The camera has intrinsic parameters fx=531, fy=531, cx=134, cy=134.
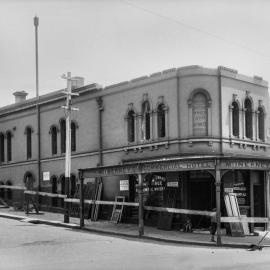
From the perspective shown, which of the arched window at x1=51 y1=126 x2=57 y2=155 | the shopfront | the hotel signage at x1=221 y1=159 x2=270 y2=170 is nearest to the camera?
the hotel signage at x1=221 y1=159 x2=270 y2=170

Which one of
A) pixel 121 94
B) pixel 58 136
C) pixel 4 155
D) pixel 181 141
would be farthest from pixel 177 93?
pixel 4 155

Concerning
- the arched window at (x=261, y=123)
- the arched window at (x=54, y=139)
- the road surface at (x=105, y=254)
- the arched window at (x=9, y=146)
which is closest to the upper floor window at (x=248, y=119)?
the arched window at (x=261, y=123)

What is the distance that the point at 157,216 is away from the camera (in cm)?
2262

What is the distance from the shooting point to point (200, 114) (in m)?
22.2

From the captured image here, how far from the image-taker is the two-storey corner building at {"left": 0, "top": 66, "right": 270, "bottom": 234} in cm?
2147

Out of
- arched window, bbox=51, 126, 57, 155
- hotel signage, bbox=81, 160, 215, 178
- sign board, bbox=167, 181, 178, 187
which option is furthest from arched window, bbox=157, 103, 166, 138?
arched window, bbox=51, 126, 57, 155

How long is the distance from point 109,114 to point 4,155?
11.6 m

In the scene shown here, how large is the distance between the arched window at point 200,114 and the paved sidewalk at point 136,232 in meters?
4.35

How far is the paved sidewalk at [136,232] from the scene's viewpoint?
17672mm

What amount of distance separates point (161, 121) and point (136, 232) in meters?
5.36

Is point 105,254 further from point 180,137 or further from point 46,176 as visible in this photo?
point 46,176

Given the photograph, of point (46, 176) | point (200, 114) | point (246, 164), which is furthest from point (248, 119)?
point (46, 176)

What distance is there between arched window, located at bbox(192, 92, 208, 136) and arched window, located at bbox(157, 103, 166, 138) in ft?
5.32

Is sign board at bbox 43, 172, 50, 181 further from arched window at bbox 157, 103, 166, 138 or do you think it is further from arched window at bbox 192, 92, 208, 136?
arched window at bbox 192, 92, 208, 136
